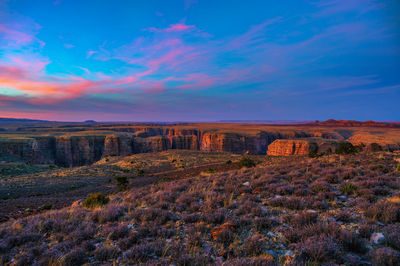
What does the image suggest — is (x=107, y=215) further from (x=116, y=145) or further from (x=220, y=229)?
(x=116, y=145)

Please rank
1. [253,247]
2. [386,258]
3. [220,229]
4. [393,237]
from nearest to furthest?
[386,258] → [393,237] → [253,247] → [220,229]

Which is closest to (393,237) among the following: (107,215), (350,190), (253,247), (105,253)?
(253,247)

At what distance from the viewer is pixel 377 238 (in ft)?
13.1

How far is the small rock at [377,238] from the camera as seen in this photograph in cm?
392

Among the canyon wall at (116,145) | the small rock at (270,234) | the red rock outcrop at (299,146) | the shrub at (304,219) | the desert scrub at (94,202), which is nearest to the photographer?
the small rock at (270,234)

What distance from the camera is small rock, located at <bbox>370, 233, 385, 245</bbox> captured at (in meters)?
3.92

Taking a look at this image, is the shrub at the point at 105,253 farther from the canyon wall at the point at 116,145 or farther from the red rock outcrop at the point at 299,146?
the red rock outcrop at the point at 299,146

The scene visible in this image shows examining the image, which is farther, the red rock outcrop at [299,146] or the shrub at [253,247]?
the red rock outcrop at [299,146]

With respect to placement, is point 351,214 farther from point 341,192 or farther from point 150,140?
point 150,140

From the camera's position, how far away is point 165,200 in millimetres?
8562

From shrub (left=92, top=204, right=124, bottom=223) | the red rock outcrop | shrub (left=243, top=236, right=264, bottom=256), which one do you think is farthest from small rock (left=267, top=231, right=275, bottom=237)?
the red rock outcrop

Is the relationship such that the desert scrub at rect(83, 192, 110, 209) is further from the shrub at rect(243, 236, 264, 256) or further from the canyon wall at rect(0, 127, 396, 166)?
the canyon wall at rect(0, 127, 396, 166)

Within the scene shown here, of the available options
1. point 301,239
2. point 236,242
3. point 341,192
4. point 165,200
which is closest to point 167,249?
point 236,242

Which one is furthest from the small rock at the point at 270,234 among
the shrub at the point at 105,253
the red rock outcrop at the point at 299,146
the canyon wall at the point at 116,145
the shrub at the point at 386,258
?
the red rock outcrop at the point at 299,146
